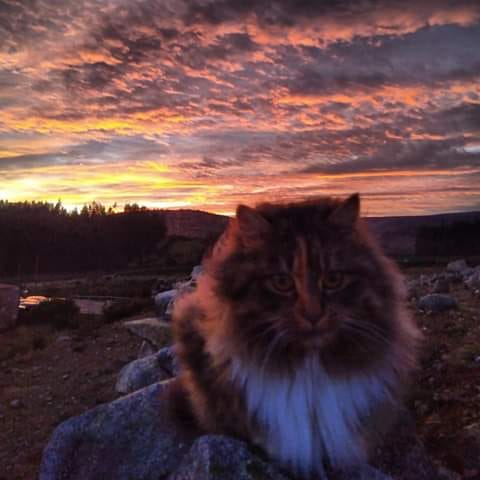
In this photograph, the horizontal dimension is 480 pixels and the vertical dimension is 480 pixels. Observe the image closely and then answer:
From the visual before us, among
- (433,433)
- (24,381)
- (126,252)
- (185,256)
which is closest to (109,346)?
(24,381)

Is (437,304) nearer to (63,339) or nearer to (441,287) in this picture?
(441,287)

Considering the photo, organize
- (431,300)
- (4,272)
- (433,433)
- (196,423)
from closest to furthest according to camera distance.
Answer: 1. (196,423)
2. (433,433)
3. (431,300)
4. (4,272)

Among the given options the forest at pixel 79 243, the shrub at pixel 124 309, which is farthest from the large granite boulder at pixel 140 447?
the forest at pixel 79 243

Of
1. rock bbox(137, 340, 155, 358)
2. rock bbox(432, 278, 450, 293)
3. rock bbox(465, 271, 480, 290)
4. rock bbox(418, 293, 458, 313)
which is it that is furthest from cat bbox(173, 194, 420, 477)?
rock bbox(465, 271, 480, 290)

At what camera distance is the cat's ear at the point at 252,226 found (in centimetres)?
364

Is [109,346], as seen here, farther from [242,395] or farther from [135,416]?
[242,395]

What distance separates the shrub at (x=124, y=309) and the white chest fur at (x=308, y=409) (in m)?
13.2

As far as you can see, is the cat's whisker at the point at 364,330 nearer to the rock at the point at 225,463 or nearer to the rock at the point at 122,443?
the rock at the point at 225,463

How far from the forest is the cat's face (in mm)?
26226

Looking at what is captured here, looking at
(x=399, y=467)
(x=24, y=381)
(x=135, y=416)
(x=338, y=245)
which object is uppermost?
(x=338, y=245)

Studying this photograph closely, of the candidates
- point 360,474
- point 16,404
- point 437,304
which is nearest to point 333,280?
point 360,474

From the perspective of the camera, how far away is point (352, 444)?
3760 millimetres

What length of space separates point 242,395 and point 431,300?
8996mm

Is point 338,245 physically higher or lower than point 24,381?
higher
